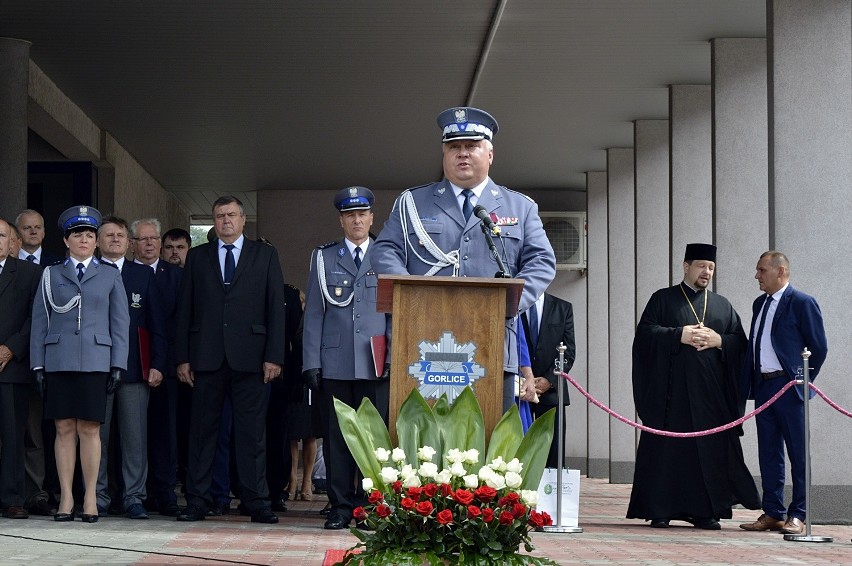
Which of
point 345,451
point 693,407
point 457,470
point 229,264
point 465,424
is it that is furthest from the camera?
point 693,407

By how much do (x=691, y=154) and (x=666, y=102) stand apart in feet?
4.36

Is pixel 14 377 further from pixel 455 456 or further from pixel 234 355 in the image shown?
pixel 455 456

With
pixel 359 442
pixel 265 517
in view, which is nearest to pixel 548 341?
pixel 265 517

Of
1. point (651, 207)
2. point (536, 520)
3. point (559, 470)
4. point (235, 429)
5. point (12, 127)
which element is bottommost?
point (559, 470)

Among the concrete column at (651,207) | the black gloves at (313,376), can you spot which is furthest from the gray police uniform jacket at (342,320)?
the concrete column at (651,207)

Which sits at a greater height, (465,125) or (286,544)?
(465,125)

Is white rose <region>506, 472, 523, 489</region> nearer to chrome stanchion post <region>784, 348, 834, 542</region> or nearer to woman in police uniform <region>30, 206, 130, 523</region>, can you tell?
woman in police uniform <region>30, 206, 130, 523</region>

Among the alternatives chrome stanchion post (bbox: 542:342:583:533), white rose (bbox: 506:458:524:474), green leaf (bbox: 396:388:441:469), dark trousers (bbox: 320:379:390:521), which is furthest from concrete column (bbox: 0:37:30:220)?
white rose (bbox: 506:458:524:474)

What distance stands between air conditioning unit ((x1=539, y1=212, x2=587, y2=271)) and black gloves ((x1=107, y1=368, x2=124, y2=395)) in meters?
14.0

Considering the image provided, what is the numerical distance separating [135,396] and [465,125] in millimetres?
4398

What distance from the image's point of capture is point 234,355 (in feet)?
27.6

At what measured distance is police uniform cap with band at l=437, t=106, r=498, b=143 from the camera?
16.7 feet

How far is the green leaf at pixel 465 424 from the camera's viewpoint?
15.7ft

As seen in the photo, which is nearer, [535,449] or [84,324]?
[535,449]
